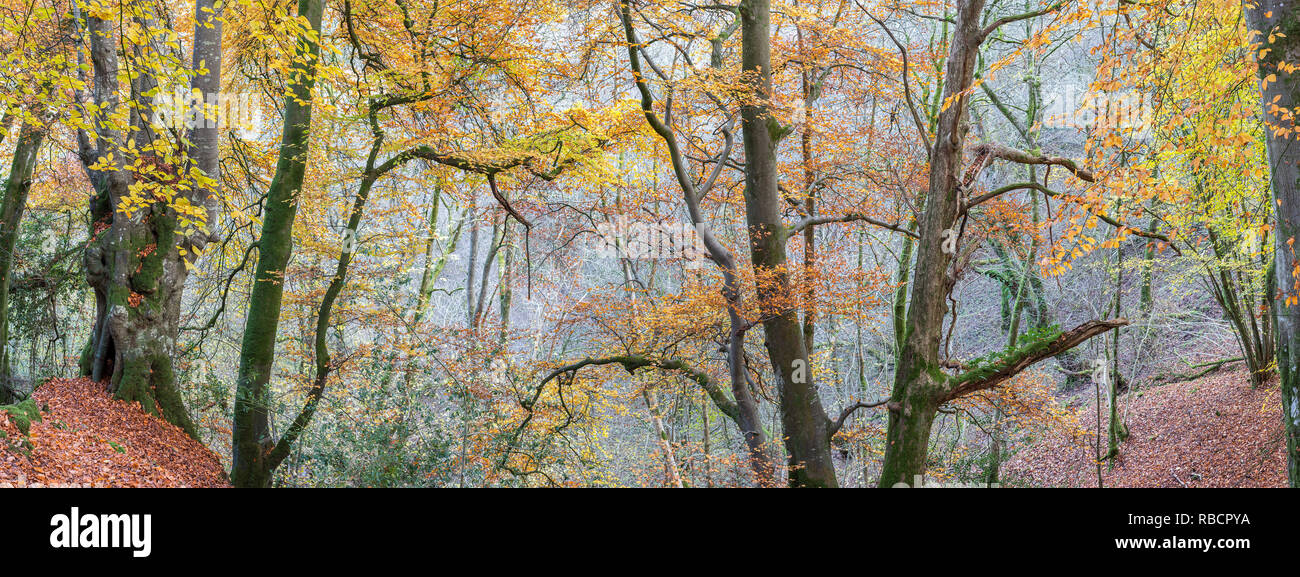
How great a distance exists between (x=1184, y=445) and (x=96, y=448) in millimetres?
12651

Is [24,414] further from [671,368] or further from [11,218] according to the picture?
[671,368]

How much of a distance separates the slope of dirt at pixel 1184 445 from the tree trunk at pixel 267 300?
9948 mm

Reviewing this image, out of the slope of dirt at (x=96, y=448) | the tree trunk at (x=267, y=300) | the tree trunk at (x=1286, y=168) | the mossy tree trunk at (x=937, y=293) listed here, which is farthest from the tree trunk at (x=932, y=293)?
the tree trunk at (x=267, y=300)

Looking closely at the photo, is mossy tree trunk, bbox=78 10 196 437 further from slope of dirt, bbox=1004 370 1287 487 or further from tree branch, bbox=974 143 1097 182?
slope of dirt, bbox=1004 370 1287 487

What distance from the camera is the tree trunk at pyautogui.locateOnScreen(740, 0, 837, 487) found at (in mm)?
8500

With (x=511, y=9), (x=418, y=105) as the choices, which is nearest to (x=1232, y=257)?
(x=511, y=9)

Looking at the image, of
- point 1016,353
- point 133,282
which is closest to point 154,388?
point 133,282

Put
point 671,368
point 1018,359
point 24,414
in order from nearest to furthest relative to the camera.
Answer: point 24,414
point 1018,359
point 671,368

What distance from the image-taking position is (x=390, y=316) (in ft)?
32.6

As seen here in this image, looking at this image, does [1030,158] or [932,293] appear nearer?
[1030,158]

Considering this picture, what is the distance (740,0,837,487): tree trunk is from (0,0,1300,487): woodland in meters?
0.03

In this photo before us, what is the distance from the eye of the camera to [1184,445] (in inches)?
431

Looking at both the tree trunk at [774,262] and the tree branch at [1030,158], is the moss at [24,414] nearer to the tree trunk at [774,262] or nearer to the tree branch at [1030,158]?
the tree trunk at [774,262]

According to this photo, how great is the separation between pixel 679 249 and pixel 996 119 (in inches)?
423
